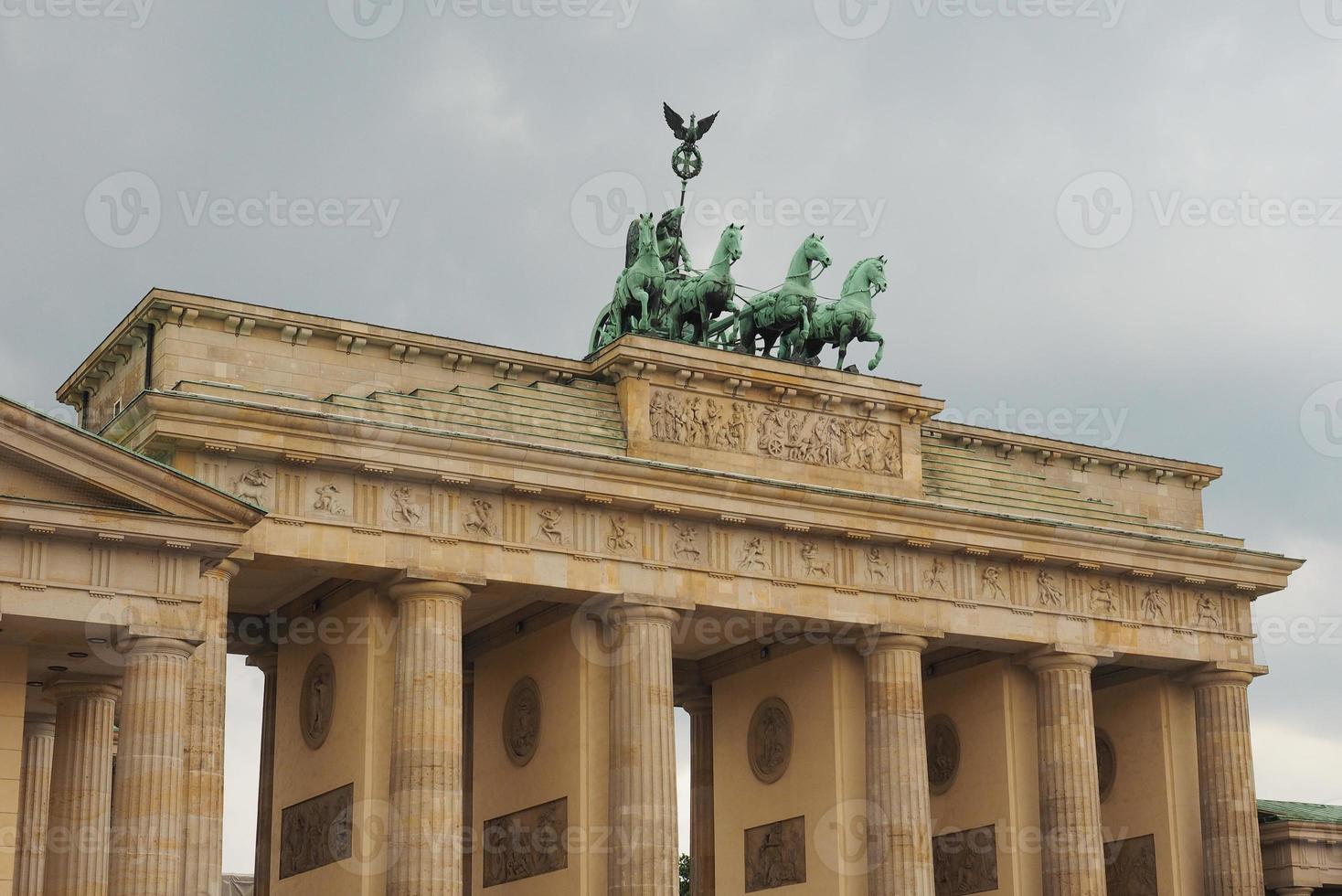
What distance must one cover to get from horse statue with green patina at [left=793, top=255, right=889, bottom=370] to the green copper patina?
0.07 feet

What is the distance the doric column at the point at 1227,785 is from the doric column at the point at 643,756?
1408 cm

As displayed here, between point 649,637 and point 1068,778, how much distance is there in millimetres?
10773

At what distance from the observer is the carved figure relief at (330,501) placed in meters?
38.2

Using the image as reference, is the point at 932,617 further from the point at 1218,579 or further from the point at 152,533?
the point at 152,533

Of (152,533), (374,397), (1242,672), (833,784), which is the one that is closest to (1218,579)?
(1242,672)

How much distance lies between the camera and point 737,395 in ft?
143

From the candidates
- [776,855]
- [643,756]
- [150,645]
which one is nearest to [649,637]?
[643,756]

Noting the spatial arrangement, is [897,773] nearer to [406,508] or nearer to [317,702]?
[406,508]

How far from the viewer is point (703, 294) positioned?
1734 inches

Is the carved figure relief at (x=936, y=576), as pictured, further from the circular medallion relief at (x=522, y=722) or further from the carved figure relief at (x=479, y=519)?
the carved figure relief at (x=479, y=519)

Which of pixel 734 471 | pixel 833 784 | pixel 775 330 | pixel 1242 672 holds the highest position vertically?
pixel 775 330

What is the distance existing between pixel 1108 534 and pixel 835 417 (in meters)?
6.92

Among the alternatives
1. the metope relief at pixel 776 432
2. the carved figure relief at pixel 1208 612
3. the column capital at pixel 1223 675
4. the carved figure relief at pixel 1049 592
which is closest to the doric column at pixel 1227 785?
the column capital at pixel 1223 675

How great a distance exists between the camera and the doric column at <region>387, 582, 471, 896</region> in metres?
37.3
